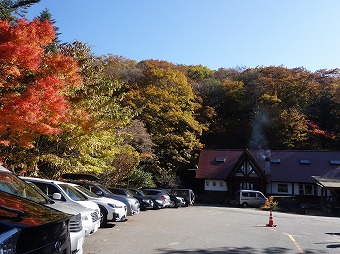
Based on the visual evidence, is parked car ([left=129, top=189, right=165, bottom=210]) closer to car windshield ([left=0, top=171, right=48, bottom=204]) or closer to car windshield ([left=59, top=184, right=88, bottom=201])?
car windshield ([left=59, top=184, right=88, bottom=201])

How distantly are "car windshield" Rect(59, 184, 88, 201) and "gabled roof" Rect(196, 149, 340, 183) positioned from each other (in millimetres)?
33994

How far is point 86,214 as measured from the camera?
28.8 ft

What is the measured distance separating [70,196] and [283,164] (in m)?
36.9

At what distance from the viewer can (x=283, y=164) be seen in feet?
142

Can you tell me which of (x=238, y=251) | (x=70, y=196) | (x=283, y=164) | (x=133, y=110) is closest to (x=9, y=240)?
(x=238, y=251)

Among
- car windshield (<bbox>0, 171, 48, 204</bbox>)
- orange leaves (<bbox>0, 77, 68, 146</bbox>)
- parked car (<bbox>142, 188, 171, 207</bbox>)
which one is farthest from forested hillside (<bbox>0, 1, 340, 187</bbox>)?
car windshield (<bbox>0, 171, 48, 204</bbox>)

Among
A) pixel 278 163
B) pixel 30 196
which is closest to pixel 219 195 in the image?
pixel 278 163

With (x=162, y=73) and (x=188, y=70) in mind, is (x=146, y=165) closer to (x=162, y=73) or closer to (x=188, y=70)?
(x=162, y=73)

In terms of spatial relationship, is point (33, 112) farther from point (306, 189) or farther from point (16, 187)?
point (306, 189)

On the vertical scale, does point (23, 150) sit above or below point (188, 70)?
below

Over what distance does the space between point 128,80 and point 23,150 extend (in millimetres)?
32115

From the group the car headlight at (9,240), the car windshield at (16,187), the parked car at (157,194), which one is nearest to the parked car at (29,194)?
the car windshield at (16,187)

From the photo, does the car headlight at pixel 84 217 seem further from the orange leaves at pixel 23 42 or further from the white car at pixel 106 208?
the orange leaves at pixel 23 42

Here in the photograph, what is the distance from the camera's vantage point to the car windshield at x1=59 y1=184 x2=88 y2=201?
10.8 metres
